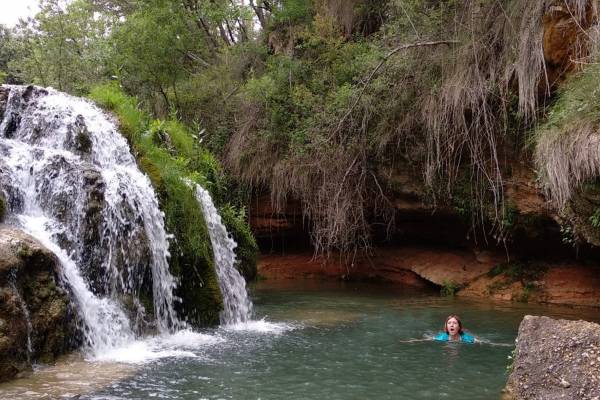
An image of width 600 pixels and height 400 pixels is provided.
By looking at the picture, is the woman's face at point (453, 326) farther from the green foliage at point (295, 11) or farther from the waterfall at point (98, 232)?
the green foliage at point (295, 11)

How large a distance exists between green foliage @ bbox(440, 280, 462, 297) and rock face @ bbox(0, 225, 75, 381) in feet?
29.5

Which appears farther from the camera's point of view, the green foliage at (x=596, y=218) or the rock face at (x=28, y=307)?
the green foliage at (x=596, y=218)

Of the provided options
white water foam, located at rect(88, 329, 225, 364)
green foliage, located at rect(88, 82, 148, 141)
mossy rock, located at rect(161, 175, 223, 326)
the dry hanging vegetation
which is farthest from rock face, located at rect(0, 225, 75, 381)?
the dry hanging vegetation

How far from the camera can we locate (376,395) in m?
5.53

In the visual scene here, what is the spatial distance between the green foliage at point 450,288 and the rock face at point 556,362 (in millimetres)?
7789

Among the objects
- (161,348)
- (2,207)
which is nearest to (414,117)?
(161,348)

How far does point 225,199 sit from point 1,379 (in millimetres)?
9837

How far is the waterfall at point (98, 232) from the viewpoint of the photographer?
749 cm

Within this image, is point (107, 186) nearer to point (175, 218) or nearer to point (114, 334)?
point (175, 218)

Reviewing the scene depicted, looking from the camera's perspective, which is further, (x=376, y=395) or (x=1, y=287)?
(x=1, y=287)

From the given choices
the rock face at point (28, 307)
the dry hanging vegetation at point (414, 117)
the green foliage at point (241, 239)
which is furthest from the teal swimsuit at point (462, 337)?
the green foliage at point (241, 239)

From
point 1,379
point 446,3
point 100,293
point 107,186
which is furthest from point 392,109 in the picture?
point 1,379

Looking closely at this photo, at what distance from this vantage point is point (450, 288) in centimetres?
1339

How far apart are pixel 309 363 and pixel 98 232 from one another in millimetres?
3582
